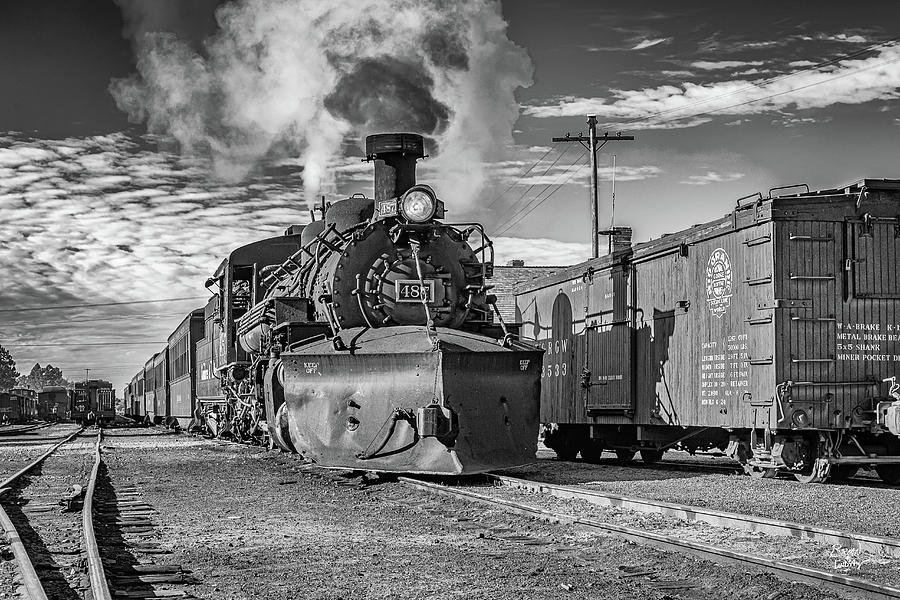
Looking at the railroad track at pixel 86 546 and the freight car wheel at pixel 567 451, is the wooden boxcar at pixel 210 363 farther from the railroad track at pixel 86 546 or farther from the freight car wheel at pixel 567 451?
the railroad track at pixel 86 546

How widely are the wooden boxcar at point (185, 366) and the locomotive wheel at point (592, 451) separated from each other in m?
12.0

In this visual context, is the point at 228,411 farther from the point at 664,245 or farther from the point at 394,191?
the point at 664,245

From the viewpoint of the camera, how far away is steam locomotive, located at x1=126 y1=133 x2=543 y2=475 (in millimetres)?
10508

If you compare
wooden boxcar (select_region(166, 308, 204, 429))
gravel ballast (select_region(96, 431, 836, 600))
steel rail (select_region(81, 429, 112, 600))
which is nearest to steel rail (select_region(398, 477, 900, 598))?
gravel ballast (select_region(96, 431, 836, 600))

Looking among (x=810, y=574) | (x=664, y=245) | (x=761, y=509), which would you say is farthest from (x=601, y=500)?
(x=664, y=245)

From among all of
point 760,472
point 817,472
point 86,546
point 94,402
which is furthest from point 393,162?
point 94,402

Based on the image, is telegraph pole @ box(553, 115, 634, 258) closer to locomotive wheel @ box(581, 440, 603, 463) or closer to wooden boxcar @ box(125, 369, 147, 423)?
locomotive wheel @ box(581, 440, 603, 463)

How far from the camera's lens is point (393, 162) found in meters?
12.4

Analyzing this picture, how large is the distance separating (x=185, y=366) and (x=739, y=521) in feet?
73.6

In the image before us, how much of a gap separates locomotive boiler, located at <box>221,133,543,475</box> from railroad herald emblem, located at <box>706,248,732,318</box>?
2765 millimetres

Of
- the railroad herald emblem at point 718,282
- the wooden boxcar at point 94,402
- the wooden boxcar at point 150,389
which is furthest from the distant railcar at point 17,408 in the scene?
the railroad herald emblem at point 718,282

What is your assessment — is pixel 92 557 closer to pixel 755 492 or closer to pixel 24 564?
pixel 24 564

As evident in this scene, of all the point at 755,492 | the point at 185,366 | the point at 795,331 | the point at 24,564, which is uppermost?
the point at 795,331

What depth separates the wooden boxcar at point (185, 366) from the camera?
25859 millimetres
